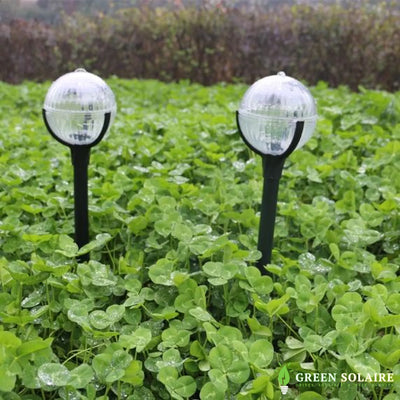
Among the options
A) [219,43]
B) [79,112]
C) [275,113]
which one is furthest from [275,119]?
[219,43]

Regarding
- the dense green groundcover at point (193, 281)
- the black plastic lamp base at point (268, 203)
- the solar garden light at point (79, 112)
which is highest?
the solar garden light at point (79, 112)

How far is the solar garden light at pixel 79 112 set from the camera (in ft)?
6.18

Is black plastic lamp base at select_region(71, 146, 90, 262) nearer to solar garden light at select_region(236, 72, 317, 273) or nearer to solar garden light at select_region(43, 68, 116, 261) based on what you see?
solar garden light at select_region(43, 68, 116, 261)

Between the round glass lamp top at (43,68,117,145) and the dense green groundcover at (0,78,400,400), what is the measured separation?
39 cm

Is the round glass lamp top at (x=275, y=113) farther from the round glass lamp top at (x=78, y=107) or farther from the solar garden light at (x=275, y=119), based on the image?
the round glass lamp top at (x=78, y=107)

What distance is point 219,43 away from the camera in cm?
738

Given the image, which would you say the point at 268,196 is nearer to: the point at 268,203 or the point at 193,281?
the point at 268,203

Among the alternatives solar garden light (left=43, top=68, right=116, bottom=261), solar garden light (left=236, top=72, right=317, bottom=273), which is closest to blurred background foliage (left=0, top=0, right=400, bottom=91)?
solar garden light (left=43, top=68, right=116, bottom=261)

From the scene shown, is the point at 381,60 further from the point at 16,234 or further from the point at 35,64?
the point at 16,234

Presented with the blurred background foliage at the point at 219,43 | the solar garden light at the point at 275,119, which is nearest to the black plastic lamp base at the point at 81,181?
the solar garden light at the point at 275,119

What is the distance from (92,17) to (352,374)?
805 centimetres

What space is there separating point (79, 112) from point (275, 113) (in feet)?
2.27

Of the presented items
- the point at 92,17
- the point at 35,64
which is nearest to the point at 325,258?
the point at 35,64

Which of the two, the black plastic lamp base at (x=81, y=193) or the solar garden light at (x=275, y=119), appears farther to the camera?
the black plastic lamp base at (x=81, y=193)
